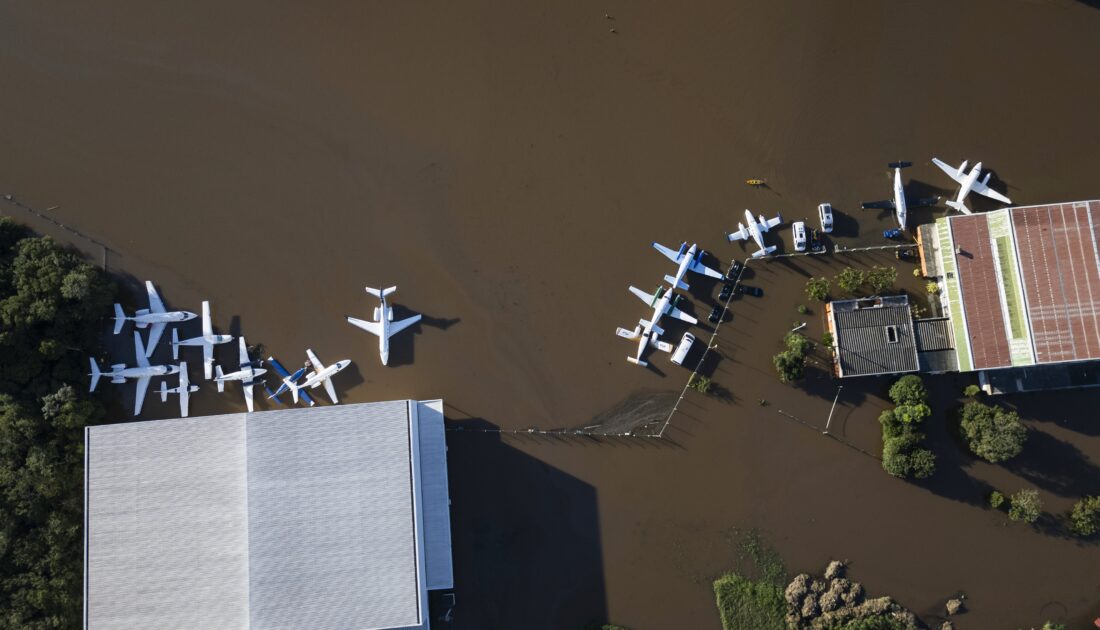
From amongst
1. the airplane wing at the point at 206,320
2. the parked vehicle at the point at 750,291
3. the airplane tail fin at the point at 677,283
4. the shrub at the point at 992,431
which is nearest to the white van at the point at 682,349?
the airplane tail fin at the point at 677,283

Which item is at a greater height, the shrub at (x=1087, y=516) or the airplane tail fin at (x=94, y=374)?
the airplane tail fin at (x=94, y=374)

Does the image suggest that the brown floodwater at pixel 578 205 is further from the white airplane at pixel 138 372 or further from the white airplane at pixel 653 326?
the white airplane at pixel 138 372

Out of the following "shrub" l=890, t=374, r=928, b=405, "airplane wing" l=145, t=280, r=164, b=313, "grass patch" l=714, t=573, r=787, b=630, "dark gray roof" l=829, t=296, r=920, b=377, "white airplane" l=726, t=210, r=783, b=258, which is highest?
"white airplane" l=726, t=210, r=783, b=258

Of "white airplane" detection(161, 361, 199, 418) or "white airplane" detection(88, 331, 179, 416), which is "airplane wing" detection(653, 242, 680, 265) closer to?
"white airplane" detection(161, 361, 199, 418)

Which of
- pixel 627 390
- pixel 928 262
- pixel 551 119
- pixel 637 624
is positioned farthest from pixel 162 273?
pixel 928 262

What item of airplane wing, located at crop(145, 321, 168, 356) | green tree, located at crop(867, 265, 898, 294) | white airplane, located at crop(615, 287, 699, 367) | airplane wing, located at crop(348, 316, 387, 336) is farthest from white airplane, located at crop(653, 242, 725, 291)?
airplane wing, located at crop(145, 321, 168, 356)

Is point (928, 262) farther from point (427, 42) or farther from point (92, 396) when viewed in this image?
point (92, 396)

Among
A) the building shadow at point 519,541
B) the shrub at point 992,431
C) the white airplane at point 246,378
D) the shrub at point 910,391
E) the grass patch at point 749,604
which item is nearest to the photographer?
the shrub at point 992,431
